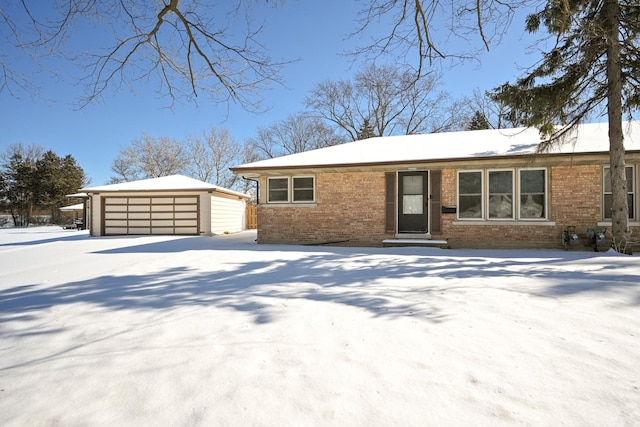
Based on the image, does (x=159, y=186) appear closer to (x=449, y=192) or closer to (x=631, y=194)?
(x=449, y=192)

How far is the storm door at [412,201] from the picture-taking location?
407 inches

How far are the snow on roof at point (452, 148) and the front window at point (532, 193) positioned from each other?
2.40ft

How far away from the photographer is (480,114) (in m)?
23.8

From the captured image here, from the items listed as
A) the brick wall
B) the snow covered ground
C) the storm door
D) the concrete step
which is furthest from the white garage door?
the snow covered ground

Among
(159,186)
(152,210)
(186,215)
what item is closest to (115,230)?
(152,210)

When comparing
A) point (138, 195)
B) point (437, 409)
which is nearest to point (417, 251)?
point (437, 409)

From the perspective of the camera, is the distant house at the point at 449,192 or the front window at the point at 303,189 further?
the front window at the point at 303,189

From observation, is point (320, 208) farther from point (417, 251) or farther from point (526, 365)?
point (526, 365)

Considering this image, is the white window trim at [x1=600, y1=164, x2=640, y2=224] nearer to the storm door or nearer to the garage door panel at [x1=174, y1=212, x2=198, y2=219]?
the storm door

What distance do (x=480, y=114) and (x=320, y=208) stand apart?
1949cm

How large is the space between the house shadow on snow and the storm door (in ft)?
13.5

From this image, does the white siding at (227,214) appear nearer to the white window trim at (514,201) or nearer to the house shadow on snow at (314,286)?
the house shadow on snow at (314,286)

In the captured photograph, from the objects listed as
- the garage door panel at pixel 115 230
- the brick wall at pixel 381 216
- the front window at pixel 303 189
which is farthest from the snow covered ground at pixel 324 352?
the garage door panel at pixel 115 230

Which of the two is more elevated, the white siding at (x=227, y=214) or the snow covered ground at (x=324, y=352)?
the white siding at (x=227, y=214)
